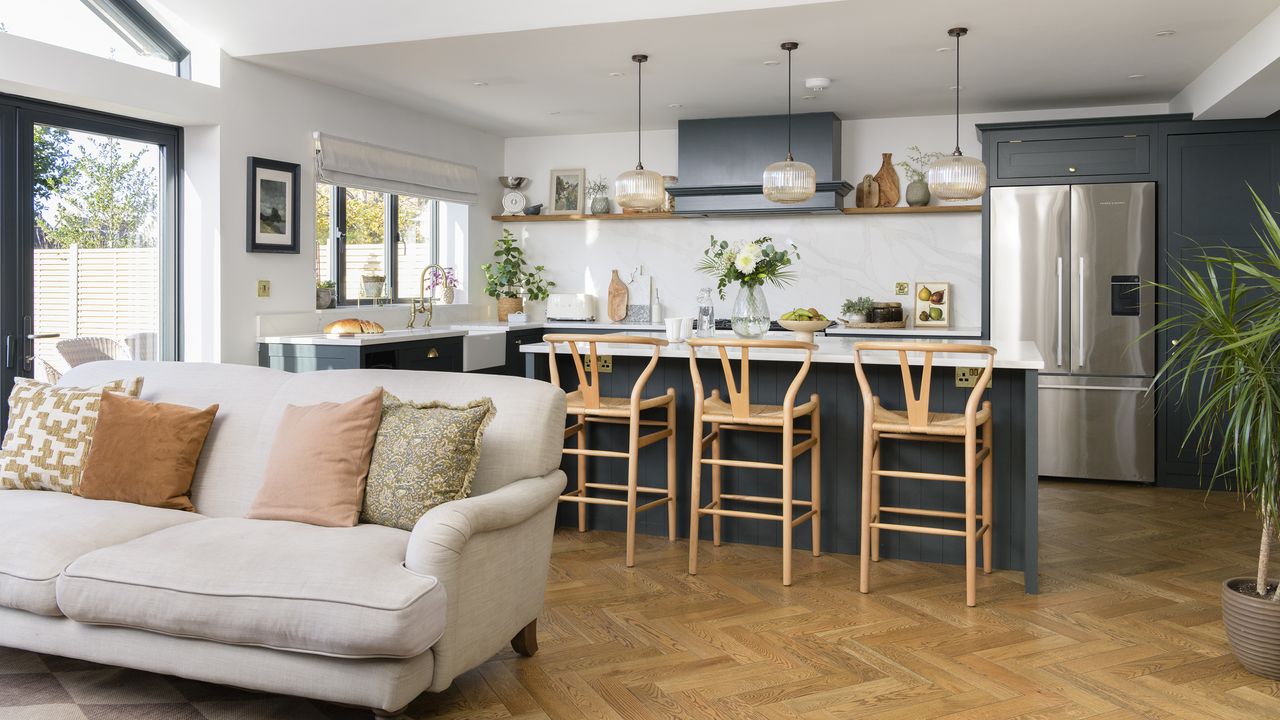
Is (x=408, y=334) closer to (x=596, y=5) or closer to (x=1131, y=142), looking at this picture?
(x=596, y=5)

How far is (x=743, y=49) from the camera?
4898mm

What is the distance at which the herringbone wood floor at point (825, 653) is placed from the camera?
8.68ft

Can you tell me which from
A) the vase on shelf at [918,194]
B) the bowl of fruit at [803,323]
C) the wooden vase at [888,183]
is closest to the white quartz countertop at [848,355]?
the bowl of fruit at [803,323]

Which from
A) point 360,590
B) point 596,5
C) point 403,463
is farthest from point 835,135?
point 360,590

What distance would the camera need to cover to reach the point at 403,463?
2756mm

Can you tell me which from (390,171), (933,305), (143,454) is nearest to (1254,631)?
(143,454)

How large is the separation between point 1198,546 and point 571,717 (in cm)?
317

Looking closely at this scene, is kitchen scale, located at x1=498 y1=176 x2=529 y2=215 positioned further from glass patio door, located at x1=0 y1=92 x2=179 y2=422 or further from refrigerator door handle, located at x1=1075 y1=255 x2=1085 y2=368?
refrigerator door handle, located at x1=1075 y1=255 x2=1085 y2=368

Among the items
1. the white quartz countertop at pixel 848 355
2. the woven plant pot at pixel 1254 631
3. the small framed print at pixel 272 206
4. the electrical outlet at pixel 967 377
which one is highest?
the small framed print at pixel 272 206

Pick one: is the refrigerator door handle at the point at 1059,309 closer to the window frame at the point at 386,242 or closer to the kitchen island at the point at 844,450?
the kitchen island at the point at 844,450

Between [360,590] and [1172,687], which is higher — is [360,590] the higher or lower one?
the higher one

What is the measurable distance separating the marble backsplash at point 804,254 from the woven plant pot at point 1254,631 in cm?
385

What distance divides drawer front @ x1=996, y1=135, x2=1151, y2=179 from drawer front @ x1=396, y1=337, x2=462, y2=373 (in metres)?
3.42

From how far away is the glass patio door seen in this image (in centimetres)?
424
